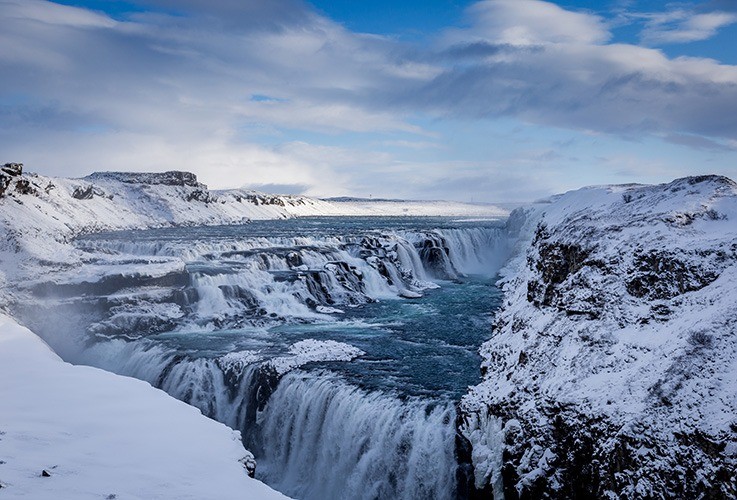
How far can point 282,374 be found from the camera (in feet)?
54.1

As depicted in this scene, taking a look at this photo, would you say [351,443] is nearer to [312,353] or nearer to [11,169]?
[312,353]

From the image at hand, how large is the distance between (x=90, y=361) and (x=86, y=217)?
41695 millimetres

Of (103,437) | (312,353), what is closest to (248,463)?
(103,437)

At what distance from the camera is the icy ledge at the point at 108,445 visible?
5.87 meters

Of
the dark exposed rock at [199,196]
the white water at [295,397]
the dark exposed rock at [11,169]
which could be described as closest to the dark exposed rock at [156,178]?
the dark exposed rock at [199,196]

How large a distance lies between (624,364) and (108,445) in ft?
26.1

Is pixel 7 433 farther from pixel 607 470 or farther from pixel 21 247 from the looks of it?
pixel 21 247

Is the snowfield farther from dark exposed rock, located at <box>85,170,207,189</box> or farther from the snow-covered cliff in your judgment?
dark exposed rock, located at <box>85,170,207,189</box>

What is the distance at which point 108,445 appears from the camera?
23.1 ft

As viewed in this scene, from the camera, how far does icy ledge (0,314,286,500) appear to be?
5871mm

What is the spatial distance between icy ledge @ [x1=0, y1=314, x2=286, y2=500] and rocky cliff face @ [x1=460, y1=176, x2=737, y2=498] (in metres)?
5.02

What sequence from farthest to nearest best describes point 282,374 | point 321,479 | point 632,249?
point 282,374 → point 321,479 → point 632,249

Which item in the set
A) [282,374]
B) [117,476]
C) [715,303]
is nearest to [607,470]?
[715,303]

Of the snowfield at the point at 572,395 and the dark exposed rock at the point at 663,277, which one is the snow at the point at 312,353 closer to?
the snowfield at the point at 572,395
